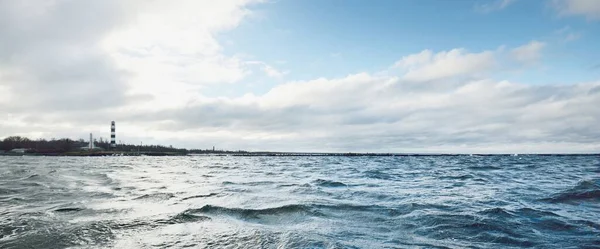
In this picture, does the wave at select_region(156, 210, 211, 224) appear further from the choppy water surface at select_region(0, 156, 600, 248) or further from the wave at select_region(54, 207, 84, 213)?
the wave at select_region(54, 207, 84, 213)

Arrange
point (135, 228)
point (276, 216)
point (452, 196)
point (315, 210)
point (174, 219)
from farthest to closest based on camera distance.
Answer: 1. point (452, 196)
2. point (315, 210)
3. point (276, 216)
4. point (174, 219)
5. point (135, 228)

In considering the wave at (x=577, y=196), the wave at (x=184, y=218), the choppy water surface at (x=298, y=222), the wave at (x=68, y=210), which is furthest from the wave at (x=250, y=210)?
the wave at (x=577, y=196)

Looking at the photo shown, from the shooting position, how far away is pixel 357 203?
14734 millimetres

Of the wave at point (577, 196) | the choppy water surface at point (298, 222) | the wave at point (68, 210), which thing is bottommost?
the wave at point (577, 196)

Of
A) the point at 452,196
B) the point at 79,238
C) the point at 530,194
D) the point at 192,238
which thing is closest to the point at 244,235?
the point at 192,238

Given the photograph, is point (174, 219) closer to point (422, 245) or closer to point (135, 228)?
point (135, 228)

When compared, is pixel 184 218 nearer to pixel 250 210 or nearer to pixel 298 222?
pixel 250 210

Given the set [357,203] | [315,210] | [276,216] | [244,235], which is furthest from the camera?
[357,203]

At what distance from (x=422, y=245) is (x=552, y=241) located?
3254mm

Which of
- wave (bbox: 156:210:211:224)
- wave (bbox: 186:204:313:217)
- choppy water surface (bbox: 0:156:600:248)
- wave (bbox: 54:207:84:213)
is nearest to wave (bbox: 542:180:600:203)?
choppy water surface (bbox: 0:156:600:248)

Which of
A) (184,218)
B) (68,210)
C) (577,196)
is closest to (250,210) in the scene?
(184,218)

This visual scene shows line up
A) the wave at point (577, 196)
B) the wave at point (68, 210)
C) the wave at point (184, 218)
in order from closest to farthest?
the wave at point (184, 218)
the wave at point (68, 210)
the wave at point (577, 196)

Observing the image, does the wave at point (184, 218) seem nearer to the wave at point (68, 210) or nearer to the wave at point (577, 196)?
the wave at point (68, 210)

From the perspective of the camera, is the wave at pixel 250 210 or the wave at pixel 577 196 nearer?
the wave at pixel 250 210
